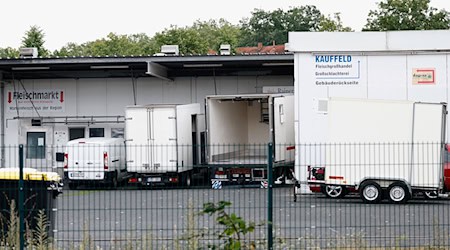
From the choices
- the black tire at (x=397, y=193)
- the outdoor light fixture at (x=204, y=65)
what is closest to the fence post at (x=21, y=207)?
the black tire at (x=397, y=193)

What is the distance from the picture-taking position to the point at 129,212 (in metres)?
15.7

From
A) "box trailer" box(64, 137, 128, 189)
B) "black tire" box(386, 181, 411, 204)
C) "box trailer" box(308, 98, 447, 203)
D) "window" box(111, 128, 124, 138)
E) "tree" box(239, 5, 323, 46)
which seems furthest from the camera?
"tree" box(239, 5, 323, 46)

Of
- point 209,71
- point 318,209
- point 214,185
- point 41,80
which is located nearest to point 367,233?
point 318,209

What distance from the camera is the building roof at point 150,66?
3578cm

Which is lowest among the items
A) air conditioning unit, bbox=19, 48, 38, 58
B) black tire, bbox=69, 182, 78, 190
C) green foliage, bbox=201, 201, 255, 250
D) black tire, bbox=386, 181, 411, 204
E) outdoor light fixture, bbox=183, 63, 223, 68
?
black tire, bbox=386, 181, 411, 204

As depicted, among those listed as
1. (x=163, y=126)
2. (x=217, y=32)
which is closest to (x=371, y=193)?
(x=163, y=126)

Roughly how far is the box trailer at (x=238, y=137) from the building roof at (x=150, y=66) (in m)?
1.64

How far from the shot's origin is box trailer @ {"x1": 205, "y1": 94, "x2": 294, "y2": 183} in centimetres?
3219

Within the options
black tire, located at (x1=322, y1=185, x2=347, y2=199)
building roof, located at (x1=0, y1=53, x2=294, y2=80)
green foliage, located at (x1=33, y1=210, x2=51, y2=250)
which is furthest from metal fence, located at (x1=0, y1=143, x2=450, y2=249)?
building roof, located at (x1=0, y1=53, x2=294, y2=80)

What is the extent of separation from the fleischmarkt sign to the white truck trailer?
1293 centimetres

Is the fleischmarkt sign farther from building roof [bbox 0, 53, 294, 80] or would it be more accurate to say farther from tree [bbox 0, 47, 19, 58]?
tree [bbox 0, 47, 19, 58]

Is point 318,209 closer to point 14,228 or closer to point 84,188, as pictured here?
point 84,188

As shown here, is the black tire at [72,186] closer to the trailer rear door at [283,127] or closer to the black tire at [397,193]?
the black tire at [397,193]

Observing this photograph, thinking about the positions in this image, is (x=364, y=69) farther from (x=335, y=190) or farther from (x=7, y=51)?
(x=7, y=51)
